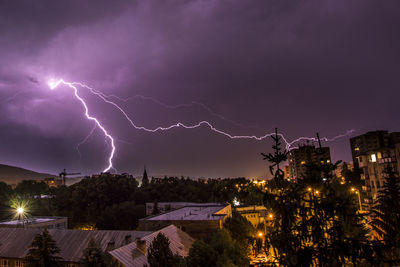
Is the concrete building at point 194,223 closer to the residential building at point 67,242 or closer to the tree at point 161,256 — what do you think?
the residential building at point 67,242

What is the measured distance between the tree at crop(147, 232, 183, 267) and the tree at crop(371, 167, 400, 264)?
9.92m

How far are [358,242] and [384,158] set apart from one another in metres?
40.3

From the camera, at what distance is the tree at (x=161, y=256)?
49.6ft

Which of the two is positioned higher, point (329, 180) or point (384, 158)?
point (384, 158)

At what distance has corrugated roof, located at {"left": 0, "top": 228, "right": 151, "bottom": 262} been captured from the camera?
2492 cm

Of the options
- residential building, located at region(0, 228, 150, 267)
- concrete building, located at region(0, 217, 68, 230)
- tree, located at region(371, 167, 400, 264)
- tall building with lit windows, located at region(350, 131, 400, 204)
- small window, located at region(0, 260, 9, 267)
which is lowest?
small window, located at region(0, 260, 9, 267)

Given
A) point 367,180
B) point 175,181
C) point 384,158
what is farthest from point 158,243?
point 175,181

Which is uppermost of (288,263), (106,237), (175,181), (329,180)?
(175,181)

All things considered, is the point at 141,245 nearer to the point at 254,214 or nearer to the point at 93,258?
the point at 93,258

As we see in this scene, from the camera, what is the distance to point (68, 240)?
26297 millimetres

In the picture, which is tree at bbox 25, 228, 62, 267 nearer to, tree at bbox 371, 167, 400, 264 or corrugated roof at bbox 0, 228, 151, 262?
corrugated roof at bbox 0, 228, 151, 262

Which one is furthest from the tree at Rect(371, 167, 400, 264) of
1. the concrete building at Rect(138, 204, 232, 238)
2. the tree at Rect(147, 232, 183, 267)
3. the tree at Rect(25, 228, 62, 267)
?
the concrete building at Rect(138, 204, 232, 238)

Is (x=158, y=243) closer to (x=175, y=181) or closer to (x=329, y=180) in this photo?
(x=329, y=180)

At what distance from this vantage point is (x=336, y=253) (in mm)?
4094
